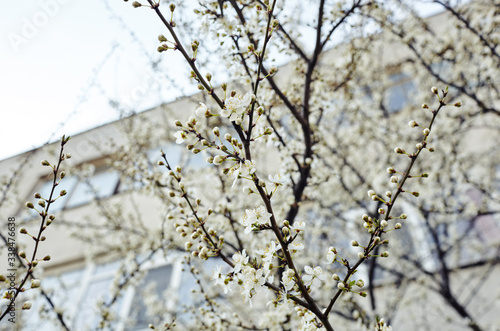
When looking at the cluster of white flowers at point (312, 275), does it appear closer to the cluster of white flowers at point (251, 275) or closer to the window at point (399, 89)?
the cluster of white flowers at point (251, 275)

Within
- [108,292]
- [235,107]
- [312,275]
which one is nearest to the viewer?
[235,107]

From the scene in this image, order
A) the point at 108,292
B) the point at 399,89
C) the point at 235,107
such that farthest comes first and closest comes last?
the point at 399,89 → the point at 108,292 → the point at 235,107

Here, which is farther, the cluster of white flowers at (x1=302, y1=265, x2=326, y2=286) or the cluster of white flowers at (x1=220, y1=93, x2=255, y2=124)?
the cluster of white flowers at (x1=302, y1=265, x2=326, y2=286)

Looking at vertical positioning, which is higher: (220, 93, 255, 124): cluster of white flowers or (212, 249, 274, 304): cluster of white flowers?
(220, 93, 255, 124): cluster of white flowers

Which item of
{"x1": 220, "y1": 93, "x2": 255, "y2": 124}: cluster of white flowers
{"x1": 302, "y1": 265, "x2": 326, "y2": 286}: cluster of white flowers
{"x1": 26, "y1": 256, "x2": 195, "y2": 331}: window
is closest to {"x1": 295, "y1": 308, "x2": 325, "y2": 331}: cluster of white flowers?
{"x1": 302, "y1": 265, "x2": 326, "y2": 286}: cluster of white flowers

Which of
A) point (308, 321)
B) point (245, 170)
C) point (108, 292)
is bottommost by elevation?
point (108, 292)

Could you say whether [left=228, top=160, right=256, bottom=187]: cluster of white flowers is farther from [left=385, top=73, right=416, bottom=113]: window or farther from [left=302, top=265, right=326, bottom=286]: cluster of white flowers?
[left=385, top=73, right=416, bottom=113]: window

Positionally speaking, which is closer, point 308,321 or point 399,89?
point 308,321

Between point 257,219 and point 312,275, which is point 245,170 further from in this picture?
point 312,275

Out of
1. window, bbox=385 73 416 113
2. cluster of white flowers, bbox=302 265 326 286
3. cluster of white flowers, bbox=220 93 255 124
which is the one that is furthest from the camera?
window, bbox=385 73 416 113

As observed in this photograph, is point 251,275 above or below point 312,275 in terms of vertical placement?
below

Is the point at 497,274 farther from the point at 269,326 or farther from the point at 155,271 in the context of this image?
the point at 155,271

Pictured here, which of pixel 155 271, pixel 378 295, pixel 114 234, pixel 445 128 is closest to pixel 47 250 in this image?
pixel 155 271

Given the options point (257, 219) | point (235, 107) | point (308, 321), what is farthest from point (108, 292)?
point (235, 107)
